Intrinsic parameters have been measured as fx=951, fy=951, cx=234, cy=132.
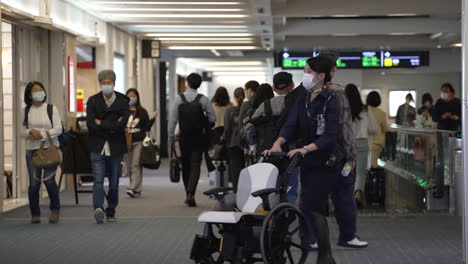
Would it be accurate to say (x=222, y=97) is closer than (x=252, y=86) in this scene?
No

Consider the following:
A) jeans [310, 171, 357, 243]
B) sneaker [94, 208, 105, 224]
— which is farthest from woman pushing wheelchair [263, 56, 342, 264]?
sneaker [94, 208, 105, 224]

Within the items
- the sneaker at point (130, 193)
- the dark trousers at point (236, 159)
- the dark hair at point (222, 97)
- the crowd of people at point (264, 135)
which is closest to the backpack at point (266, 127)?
the crowd of people at point (264, 135)

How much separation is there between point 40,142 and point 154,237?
193 cm

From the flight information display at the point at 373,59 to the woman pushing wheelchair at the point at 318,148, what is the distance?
59.9ft

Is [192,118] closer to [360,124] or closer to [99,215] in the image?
[360,124]

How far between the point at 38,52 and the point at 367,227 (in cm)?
684

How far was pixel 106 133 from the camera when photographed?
33.3 ft

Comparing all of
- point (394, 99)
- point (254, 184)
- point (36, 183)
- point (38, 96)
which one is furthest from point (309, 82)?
point (394, 99)

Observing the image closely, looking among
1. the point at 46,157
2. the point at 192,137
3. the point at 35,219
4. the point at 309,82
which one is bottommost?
the point at 35,219

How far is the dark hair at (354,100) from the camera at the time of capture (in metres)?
11.3

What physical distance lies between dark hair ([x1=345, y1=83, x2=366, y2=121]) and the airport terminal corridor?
4.03 feet

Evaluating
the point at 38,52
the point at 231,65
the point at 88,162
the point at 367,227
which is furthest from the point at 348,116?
the point at 231,65

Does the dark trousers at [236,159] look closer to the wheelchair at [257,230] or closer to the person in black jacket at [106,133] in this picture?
the person in black jacket at [106,133]

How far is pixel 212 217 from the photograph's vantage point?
20.6 feet
